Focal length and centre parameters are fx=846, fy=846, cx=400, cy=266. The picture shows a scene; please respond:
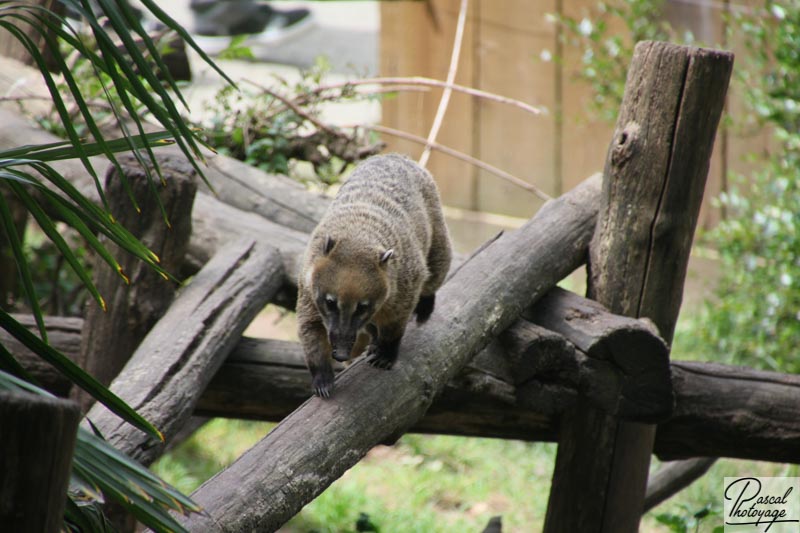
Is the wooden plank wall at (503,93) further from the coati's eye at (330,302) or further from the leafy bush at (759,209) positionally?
the coati's eye at (330,302)

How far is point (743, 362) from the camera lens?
5.29 m

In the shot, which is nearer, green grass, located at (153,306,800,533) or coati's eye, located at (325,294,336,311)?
coati's eye, located at (325,294,336,311)

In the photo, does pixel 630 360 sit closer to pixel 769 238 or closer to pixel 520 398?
pixel 520 398

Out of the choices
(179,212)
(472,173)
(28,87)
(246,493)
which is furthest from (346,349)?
(472,173)

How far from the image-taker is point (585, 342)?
2.91m

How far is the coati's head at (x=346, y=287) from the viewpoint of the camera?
2.61 meters

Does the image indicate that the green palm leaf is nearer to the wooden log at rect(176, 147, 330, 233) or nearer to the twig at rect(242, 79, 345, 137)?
the wooden log at rect(176, 147, 330, 233)

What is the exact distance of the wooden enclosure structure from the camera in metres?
2.89

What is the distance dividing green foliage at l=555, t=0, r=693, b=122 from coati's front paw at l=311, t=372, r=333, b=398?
3775 mm

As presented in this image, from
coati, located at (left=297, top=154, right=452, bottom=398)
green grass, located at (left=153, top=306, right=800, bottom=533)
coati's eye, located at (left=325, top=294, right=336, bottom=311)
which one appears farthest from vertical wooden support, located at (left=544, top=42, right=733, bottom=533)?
green grass, located at (left=153, top=306, right=800, bottom=533)

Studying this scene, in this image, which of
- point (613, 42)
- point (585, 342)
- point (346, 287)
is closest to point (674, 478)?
point (585, 342)

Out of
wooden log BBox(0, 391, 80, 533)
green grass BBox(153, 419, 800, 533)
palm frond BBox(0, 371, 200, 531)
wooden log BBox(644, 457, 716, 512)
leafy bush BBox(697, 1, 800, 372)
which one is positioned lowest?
green grass BBox(153, 419, 800, 533)

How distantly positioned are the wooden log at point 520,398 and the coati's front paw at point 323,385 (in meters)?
0.61

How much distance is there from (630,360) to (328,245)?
1.11 metres
